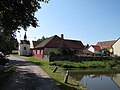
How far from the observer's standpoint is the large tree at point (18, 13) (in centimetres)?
2097

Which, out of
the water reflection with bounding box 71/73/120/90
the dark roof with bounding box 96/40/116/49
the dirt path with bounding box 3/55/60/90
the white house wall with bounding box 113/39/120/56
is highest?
the dark roof with bounding box 96/40/116/49

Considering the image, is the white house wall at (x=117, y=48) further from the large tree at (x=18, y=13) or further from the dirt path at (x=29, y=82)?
the large tree at (x=18, y=13)

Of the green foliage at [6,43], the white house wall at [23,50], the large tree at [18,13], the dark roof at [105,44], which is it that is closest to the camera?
the large tree at [18,13]

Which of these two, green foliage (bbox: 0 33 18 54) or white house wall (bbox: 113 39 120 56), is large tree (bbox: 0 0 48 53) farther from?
white house wall (bbox: 113 39 120 56)

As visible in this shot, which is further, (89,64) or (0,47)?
(89,64)

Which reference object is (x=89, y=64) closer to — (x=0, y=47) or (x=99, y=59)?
(x=99, y=59)

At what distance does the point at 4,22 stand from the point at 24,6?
10.1 feet

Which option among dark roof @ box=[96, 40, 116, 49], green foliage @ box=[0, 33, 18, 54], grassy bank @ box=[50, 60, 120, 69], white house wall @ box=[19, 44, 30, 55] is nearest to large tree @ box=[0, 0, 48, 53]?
green foliage @ box=[0, 33, 18, 54]

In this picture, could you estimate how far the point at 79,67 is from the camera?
139 feet

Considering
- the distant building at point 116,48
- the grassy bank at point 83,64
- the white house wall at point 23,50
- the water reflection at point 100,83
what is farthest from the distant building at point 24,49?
the water reflection at point 100,83

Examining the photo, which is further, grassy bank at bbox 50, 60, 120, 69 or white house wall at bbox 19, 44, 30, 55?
white house wall at bbox 19, 44, 30, 55

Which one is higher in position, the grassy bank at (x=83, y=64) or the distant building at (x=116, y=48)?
the distant building at (x=116, y=48)

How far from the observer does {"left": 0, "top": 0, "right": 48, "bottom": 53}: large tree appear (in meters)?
21.0

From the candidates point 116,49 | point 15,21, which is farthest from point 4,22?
point 116,49
